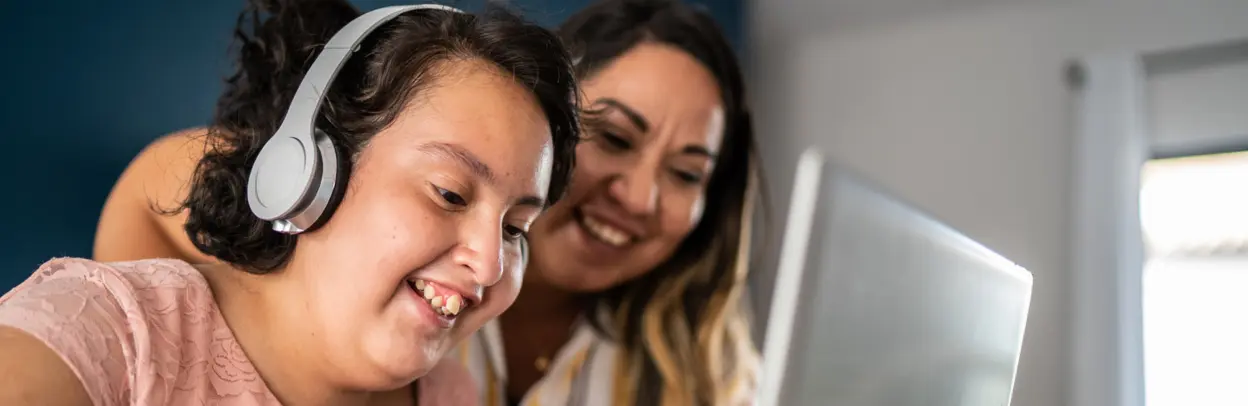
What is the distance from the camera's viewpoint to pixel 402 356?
31.9 inches

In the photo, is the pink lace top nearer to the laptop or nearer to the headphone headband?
the headphone headband

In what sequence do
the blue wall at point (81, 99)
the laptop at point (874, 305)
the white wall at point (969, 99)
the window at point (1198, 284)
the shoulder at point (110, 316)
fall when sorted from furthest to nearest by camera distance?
the white wall at point (969, 99), the window at point (1198, 284), the blue wall at point (81, 99), the shoulder at point (110, 316), the laptop at point (874, 305)

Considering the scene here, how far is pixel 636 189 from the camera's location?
4.14 ft

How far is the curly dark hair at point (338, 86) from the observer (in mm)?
879

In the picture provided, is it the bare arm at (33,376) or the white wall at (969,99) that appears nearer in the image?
the bare arm at (33,376)

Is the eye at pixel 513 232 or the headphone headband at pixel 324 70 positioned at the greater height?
the headphone headband at pixel 324 70

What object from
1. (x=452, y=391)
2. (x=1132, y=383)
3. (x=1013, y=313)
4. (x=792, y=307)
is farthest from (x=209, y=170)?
(x=1132, y=383)

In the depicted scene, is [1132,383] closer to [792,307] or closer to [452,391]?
[452,391]

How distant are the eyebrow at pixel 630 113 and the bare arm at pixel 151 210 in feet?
1.54

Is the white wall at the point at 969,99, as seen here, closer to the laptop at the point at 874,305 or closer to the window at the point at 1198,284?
the window at the point at 1198,284

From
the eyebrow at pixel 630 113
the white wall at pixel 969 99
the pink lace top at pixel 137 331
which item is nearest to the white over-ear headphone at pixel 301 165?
the pink lace top at pixel 137 331

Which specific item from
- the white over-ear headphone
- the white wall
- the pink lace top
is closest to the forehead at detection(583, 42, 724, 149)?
the white over-ear headphone

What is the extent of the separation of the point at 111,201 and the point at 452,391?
0.43 m

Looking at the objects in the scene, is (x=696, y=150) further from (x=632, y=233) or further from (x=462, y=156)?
(x=462, y=156)
